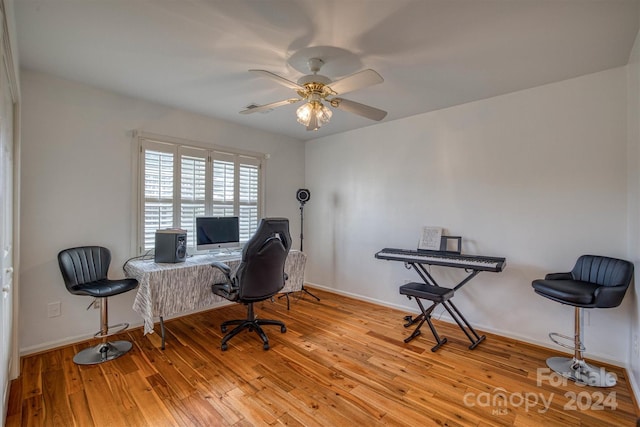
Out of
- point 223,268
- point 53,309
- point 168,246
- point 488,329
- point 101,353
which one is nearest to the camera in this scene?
point 101,353

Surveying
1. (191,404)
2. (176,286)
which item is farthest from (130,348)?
(191,404)

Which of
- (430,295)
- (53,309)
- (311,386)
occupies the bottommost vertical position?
(311,386)

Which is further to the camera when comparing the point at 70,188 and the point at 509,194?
the point at 509,194

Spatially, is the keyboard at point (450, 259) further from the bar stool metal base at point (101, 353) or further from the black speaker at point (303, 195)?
the bar stool metal base at point (101, 353)

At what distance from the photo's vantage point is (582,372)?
239cm

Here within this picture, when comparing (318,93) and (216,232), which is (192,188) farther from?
(318,93)

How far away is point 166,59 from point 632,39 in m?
3.41

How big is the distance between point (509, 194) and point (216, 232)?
322cm

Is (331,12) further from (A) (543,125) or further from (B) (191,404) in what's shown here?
(B) (191,404)

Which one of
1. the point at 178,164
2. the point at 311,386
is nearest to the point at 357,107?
the point at 311,386

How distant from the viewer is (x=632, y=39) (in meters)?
2.10

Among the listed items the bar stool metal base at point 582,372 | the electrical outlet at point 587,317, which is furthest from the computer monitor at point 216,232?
the electrical outlet at point 587,317

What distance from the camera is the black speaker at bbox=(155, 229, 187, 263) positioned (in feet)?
9.99

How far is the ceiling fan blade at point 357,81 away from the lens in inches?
78.1
